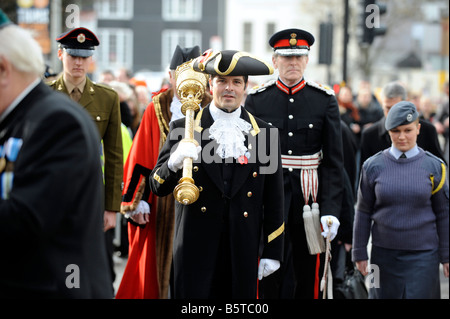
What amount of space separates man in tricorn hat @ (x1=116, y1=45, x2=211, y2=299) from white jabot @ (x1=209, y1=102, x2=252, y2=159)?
115cm

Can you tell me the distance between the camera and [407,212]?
20.9ft

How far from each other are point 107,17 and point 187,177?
55.5 metres

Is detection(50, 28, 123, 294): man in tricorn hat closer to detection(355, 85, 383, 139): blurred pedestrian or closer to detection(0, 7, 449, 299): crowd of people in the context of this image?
detection(0, 7, 449, 299): crowd of people

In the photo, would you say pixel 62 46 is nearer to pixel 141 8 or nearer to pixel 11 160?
pixel 11 160

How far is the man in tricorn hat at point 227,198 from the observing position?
532cm

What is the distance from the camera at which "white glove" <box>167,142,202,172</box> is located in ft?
16.3

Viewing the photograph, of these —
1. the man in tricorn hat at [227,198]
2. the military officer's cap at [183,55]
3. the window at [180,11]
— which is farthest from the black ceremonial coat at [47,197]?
the window at [180,11]

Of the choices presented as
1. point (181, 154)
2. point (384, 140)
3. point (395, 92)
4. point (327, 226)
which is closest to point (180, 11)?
point (395, 92)

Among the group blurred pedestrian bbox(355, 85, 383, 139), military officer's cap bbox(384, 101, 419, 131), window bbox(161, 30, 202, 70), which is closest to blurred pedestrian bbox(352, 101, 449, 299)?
military officer's cap bbox(384, 101, 419, 131)

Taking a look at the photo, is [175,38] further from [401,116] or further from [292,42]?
[401,116]

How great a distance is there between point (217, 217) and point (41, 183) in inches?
89.3

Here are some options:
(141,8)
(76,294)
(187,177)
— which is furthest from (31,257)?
(141,8)

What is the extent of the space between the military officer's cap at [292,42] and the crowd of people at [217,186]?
0.01 metres
